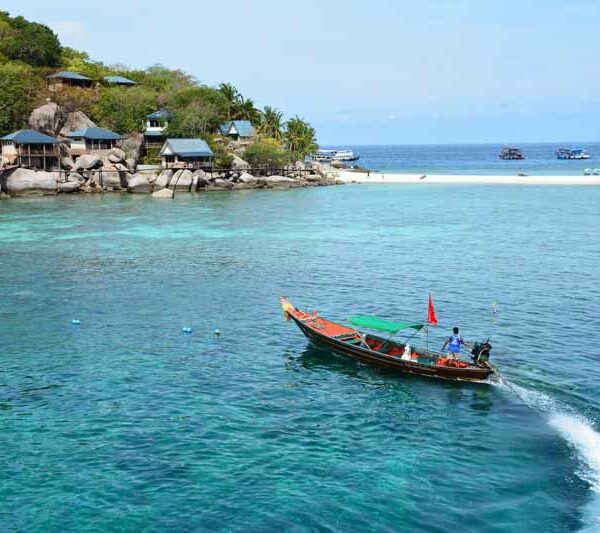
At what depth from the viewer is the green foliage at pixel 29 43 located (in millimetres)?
125500

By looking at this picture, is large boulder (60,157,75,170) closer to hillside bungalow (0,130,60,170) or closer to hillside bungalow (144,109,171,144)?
hillside bungalow (0,130,60,170)

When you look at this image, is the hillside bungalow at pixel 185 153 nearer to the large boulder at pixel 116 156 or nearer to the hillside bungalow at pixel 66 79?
the large boulder at pixel 116 156

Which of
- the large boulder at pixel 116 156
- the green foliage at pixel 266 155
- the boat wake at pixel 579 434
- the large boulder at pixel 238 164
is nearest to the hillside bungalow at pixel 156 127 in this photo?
the large boulder at pixel 116 156

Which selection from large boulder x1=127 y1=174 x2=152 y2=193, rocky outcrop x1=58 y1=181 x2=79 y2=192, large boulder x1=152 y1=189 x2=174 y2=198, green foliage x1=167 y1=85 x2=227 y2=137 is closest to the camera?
large boulder x1=152 y1=189 x2=174 y2=198

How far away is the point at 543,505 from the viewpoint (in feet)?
64.8

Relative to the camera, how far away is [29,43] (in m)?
126

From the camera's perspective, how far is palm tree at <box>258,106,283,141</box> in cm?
14025

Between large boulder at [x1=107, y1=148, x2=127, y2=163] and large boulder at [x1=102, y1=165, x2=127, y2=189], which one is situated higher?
large boulder at [x1=107, y1=148, x2=127, y2=163]

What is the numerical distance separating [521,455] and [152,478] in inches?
512

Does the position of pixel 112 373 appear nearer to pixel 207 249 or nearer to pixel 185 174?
pixel 207 249

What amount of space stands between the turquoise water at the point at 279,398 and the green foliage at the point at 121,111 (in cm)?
6265

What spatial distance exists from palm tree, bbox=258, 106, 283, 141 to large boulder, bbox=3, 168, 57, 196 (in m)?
52.9

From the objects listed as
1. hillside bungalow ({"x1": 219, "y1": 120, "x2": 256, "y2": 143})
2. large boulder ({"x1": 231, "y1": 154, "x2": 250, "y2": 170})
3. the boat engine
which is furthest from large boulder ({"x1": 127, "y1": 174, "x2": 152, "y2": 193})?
the boat engine

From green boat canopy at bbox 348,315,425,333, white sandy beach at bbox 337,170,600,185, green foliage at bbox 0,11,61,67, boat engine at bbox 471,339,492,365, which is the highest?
green foliage at bbox 0,11,61,67
